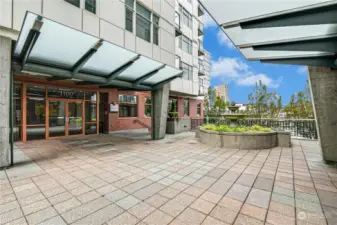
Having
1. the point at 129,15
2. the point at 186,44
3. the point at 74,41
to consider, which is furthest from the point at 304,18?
the point at 186,44

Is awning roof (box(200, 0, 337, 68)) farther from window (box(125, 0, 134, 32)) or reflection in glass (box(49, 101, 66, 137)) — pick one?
reflection in glass (box(49, 101, 66, 137))

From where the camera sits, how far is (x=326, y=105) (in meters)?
4.65

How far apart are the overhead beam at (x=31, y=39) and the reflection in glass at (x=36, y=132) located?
5.02 meters

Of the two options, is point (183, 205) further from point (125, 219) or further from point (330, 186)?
point (330, 186)

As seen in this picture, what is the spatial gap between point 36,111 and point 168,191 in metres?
9.02

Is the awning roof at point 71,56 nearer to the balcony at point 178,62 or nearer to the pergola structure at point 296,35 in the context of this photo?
the pergola structure at point 296,35

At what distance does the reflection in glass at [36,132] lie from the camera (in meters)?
8.29

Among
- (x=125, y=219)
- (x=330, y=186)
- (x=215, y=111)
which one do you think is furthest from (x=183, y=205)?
(x=215, y=111)

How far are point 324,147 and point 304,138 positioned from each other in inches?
203

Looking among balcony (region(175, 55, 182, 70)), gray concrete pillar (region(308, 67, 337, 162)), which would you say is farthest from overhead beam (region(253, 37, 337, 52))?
balcony (region(175, 55, 182, 70))

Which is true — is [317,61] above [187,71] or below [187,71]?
below

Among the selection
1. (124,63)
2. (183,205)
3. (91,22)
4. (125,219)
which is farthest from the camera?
(91,22)

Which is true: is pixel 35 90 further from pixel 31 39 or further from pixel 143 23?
pixel 143 23

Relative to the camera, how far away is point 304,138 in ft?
29.9
